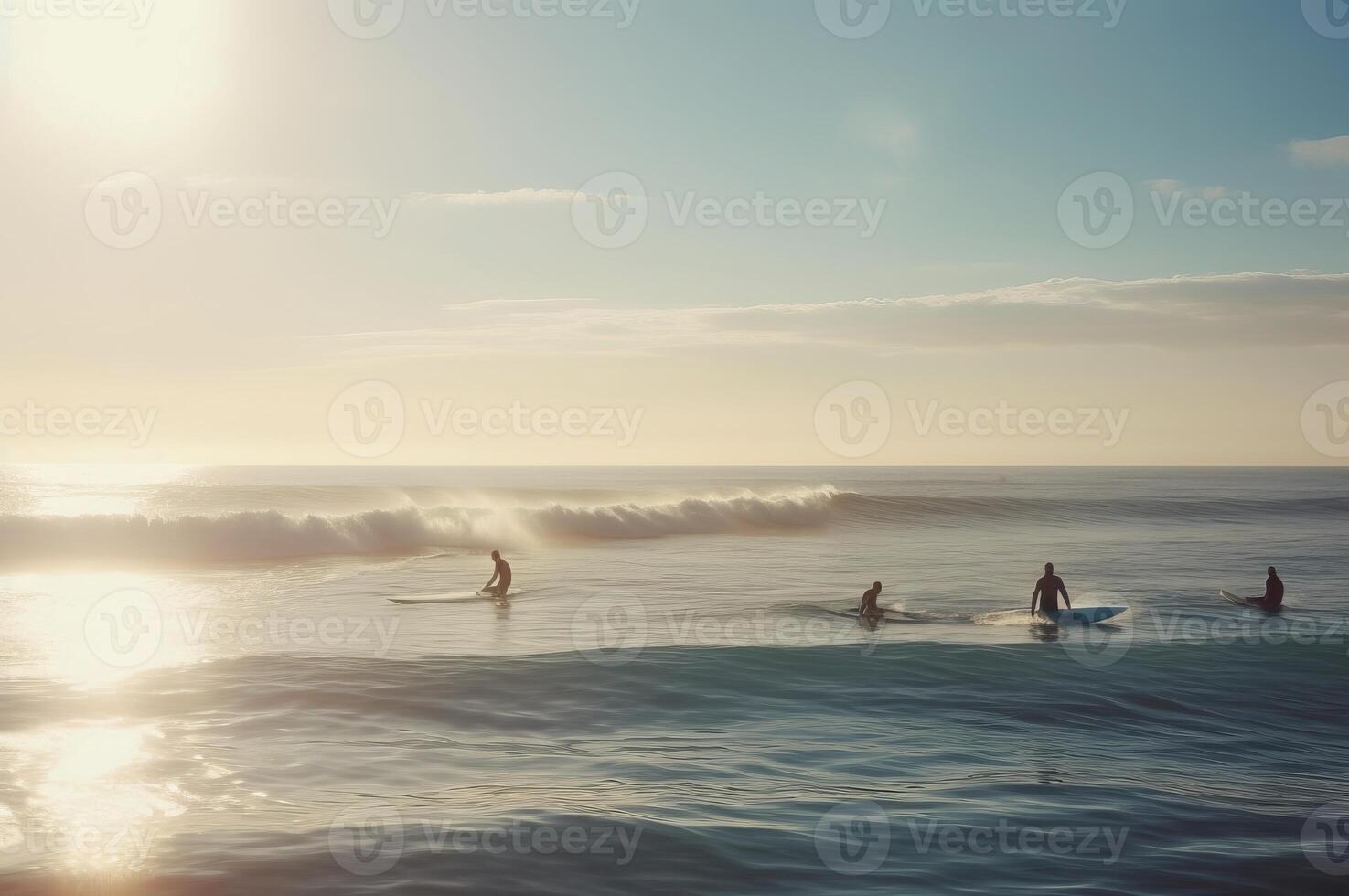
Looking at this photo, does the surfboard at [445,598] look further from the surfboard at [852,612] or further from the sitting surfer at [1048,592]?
the sitting surfer at [1048,592]

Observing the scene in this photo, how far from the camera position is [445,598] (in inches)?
1048

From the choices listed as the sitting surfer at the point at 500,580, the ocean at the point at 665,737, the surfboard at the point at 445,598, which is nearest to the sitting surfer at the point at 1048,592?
the ocean at the point at 665,737

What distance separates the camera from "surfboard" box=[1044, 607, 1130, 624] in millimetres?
22719

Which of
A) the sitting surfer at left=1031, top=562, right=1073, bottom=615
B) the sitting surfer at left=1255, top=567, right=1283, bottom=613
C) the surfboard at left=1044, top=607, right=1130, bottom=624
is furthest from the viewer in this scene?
the sitting surfer at left=1255, top=567, right=1283, bottom=613

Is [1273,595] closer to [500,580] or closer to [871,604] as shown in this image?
[871,604]

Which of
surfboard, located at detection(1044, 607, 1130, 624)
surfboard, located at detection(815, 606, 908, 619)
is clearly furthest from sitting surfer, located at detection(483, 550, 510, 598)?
surfboard, located at detection(1044, 607, 1130, 624)

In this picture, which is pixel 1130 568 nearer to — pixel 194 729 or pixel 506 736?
pixel 506 736

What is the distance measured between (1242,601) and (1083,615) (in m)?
6.84

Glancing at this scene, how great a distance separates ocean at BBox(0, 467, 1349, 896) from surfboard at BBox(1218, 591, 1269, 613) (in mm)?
1095

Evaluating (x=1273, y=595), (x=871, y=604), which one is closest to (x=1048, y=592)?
(x=871, y=604)

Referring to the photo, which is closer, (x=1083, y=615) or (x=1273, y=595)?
(x=1083, y=615)

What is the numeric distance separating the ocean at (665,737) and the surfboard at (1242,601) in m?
1.10

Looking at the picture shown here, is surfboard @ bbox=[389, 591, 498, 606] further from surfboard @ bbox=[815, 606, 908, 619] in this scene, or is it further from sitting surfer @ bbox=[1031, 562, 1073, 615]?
sitting surfer @ bbox=[1031, 562, 1073, 615]

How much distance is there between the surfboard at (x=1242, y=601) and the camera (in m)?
26.0
